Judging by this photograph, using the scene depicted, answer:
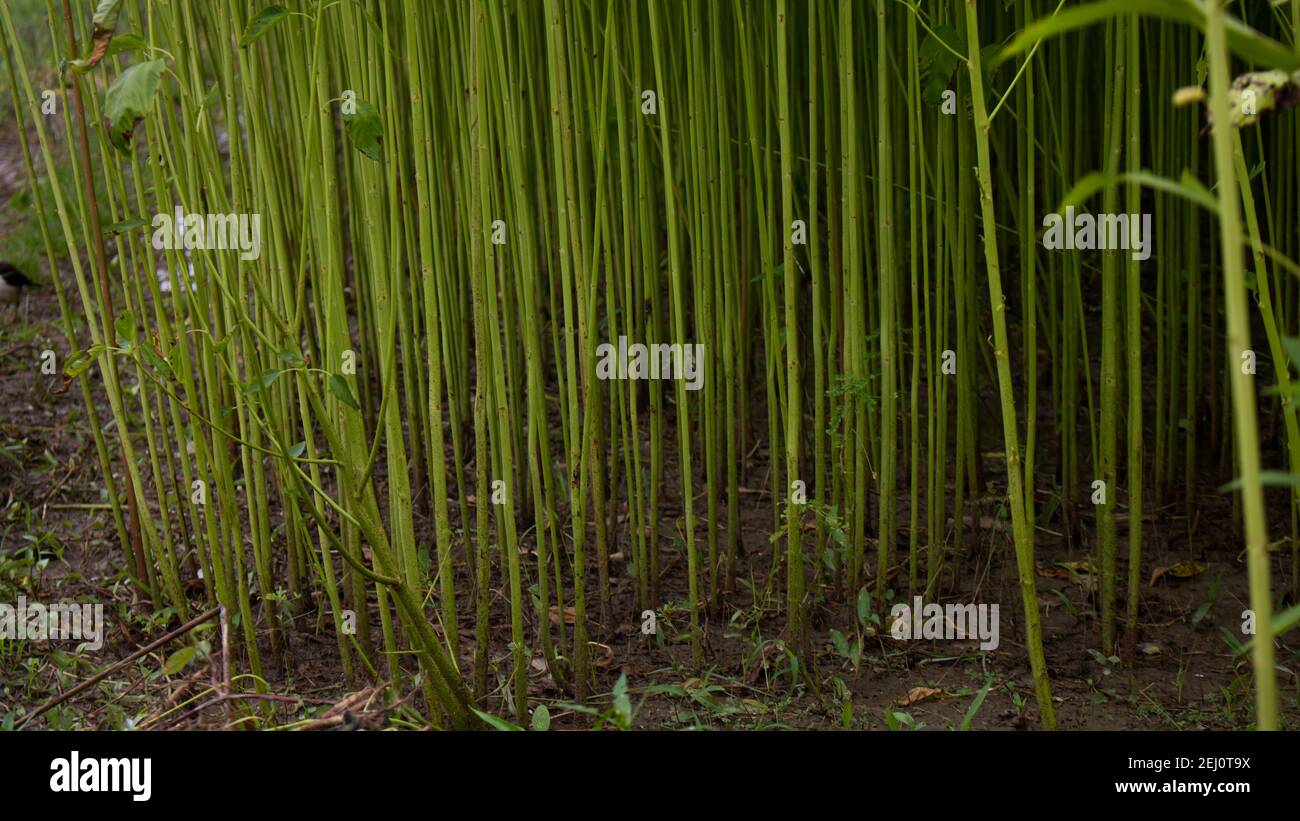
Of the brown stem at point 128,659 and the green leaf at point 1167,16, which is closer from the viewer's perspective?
the green leaf at point 1167,16

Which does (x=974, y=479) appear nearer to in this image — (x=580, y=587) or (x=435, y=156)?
(x=580, y=587)

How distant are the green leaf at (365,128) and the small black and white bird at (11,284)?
2505 mm

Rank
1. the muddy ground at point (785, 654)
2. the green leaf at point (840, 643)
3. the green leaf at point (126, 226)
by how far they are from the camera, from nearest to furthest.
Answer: the green leaf at point (126, 226)
the muddy ground at point (785, 654)
the green leaf at point (840, 643)

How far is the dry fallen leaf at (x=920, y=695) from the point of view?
A: 1823 mm

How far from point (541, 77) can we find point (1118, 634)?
64.7 inches

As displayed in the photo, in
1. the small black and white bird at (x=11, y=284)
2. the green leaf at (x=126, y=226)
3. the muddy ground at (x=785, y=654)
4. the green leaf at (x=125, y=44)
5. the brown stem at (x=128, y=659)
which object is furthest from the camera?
the small black and white bird at (x=11, y=284)

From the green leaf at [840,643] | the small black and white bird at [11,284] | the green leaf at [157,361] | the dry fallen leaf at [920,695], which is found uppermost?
the small black and white bird at [11,284]

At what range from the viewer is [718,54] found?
1912mm

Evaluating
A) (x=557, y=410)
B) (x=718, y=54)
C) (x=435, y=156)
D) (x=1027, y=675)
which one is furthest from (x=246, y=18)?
(x=1027, y=675)

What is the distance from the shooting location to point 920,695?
1.83 m

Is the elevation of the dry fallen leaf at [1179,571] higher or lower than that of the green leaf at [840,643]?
higher

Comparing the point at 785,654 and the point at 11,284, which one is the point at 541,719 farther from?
the point at 11,284

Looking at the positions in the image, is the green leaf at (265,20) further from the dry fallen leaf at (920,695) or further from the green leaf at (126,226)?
the dry fallen leaf at (920,695)

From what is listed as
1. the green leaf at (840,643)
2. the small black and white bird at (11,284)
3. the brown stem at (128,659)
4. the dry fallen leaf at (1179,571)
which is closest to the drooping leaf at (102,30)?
the brown stem at (128,659)
